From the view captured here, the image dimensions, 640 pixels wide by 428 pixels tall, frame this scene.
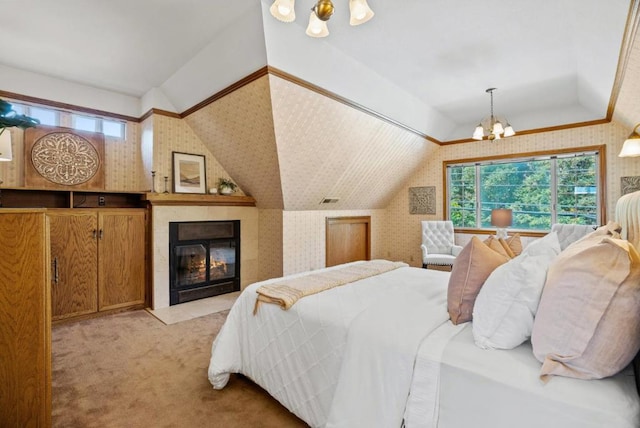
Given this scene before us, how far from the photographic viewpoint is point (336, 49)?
2932 mm

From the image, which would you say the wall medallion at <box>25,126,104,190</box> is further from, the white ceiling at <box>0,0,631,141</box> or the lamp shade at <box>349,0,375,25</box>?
the lamp shade at <box>349,0,375,25</box>

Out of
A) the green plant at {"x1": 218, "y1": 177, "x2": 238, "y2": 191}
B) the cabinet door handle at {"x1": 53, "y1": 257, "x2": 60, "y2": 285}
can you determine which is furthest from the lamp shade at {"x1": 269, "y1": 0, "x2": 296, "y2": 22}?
the cabinet door handle at {"x1": 53, "y1": 257, "x2": 60, "y2": 285}

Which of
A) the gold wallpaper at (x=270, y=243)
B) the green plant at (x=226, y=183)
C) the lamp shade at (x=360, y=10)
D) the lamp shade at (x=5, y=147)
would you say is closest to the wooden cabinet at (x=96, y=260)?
the lamp shade at (x=5, y=147)

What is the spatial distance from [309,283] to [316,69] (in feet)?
6.76

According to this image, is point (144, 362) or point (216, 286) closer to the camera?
point (144, 362)

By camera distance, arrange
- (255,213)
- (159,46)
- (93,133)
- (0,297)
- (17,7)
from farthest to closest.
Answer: (255,213)
(93,133)
(159,46)
(17,7)
(0,297)

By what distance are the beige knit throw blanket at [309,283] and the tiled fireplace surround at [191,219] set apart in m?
2.32

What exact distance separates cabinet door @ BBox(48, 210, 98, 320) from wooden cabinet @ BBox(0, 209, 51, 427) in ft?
7.95

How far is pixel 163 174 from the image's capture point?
390 cm

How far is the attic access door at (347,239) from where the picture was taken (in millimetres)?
4980

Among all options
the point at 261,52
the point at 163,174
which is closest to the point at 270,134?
the point at 261,52

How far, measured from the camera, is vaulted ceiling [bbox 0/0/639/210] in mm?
2414

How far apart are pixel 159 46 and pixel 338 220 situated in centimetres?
332

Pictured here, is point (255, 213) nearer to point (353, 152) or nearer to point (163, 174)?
point (163, 174)
